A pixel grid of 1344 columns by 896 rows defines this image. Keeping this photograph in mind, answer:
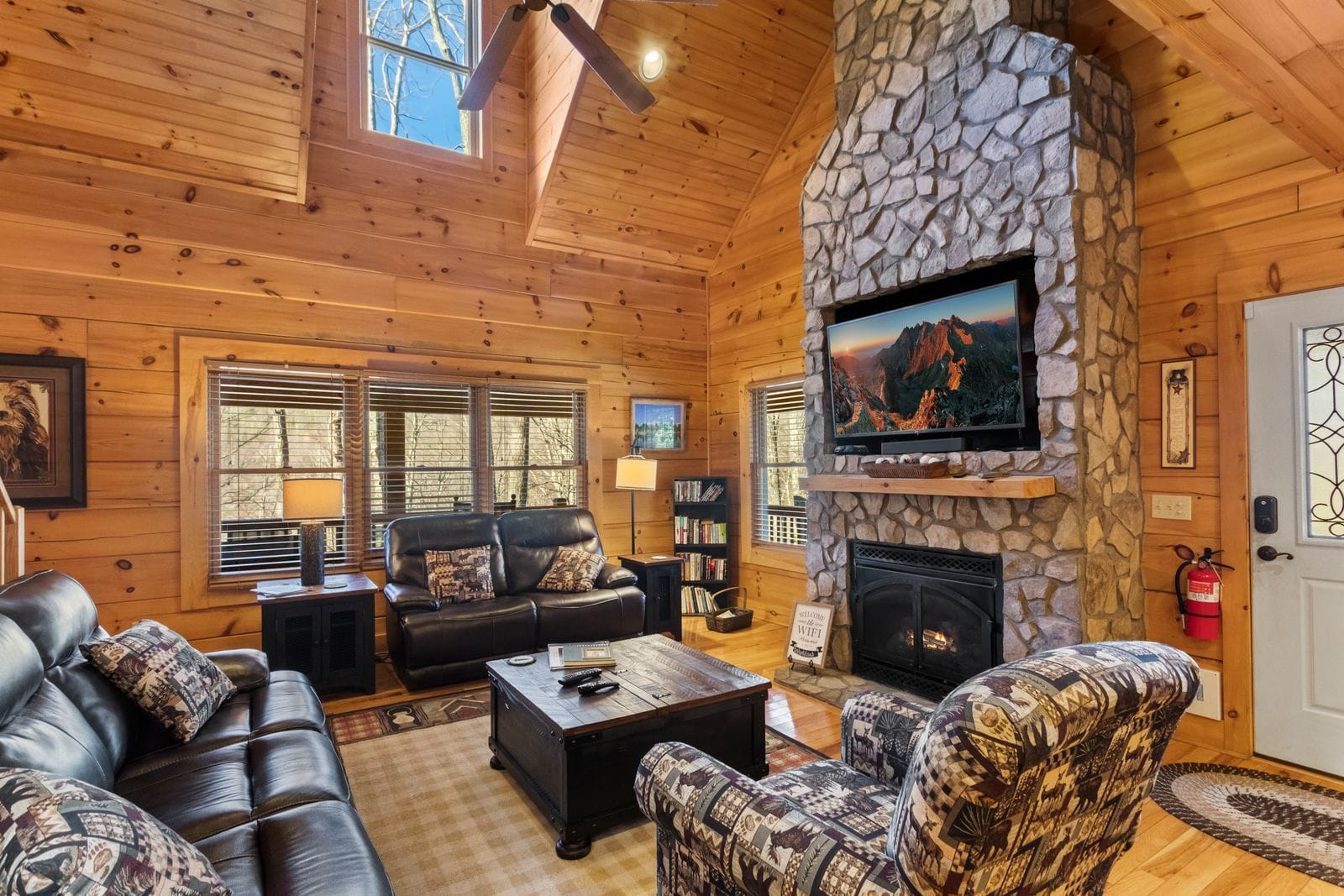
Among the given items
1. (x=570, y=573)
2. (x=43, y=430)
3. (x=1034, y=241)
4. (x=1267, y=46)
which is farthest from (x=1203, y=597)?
(x=43, y=430)

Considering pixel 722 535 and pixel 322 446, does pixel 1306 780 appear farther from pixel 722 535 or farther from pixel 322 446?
pixel 322 446

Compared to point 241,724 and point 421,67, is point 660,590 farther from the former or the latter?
point 421,67

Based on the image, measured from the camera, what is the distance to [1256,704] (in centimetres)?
316

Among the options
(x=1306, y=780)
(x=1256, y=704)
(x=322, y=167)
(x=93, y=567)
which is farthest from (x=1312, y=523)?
(x=93, y=567)

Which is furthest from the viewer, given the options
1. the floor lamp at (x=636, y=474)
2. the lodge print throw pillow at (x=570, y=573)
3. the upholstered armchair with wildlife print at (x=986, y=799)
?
the floor lamp at (x=636, y=474)

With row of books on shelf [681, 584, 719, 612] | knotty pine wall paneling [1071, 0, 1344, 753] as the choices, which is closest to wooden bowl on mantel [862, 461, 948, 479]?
knotty pine wall paneling [1071, 0, 1344, 753]

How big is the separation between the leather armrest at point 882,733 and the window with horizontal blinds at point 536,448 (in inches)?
161

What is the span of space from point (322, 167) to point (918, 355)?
429cm

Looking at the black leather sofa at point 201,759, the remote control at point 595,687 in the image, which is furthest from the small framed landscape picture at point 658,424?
the black leather sofa at point 201,759

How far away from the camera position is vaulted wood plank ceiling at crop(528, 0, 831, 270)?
490 centimetres

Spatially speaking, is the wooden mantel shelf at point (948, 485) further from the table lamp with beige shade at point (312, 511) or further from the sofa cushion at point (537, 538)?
the table lamp with beige shade at point (312, 511)

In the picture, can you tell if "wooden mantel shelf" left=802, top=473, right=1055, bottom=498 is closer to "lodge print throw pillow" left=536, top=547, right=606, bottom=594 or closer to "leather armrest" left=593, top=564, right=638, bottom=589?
"leather armrest" left=593, top=564, right=638, bottom=589

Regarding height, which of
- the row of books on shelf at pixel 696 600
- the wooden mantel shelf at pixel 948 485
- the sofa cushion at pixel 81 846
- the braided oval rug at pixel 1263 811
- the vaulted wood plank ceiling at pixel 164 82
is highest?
the vaulted wood plank ceiling at pixel 164 82

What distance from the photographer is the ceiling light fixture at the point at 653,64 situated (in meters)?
4.86
